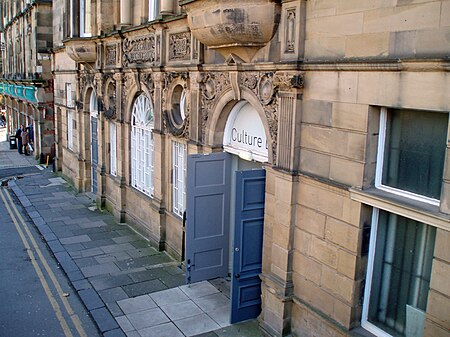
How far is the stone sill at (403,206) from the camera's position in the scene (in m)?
5.00

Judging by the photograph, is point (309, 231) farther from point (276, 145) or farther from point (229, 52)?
point (229, 52)

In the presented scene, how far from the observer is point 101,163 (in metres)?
15.8

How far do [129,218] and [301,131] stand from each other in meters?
8.22

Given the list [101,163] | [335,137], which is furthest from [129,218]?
[335,137]

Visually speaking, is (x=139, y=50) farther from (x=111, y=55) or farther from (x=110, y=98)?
(x=110, y=98)

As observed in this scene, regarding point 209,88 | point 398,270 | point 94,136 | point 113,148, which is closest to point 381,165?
point 398,270

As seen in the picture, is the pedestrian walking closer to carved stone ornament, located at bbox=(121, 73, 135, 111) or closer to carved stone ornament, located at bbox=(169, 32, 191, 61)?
carved stone ornament, located at bbox=(121, 73, 135, 111)

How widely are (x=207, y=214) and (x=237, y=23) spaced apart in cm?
373

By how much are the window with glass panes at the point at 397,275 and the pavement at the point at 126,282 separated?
2.40 metres

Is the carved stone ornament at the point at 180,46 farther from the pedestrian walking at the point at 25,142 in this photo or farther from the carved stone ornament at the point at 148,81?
the pedestrian walking at the point at 25,142

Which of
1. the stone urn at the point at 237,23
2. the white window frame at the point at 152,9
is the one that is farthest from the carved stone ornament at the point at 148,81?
the stone urn at the point at 237,23

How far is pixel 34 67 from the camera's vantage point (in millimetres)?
25672

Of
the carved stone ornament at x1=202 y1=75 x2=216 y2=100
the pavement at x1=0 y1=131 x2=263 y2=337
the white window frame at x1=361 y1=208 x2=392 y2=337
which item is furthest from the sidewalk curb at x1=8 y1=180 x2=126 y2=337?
the carved stone ornament at x1=202 y1=75 x2=216 y2=100

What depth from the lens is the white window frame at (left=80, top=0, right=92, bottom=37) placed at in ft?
49.7
